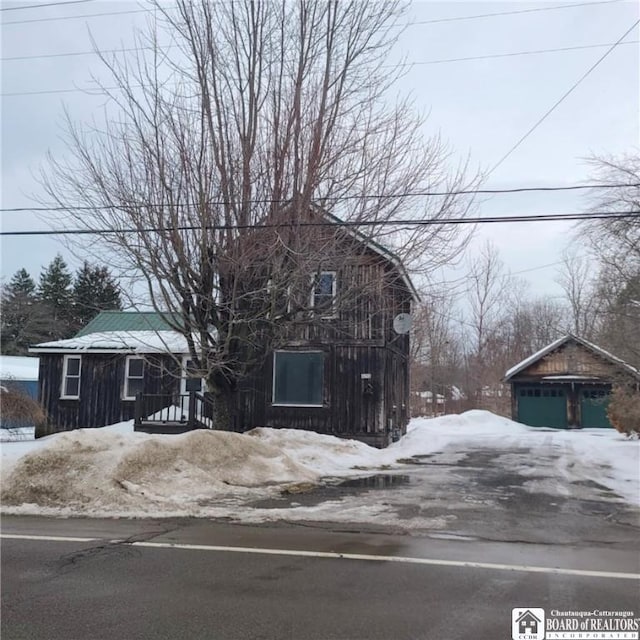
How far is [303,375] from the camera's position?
20.3 metres

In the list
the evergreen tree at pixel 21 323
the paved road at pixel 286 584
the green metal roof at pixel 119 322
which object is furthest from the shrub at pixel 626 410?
the evergreen tree at pixel 21 323

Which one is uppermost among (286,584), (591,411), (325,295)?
(325,295)

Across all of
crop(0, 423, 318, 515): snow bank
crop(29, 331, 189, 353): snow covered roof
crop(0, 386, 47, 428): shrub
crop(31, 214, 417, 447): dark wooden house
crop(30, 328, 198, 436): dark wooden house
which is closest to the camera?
crop(0, 423, 318, 515): snow bank

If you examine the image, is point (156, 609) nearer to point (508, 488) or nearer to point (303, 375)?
point (508, 488)

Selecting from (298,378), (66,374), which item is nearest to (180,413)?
(298,378)

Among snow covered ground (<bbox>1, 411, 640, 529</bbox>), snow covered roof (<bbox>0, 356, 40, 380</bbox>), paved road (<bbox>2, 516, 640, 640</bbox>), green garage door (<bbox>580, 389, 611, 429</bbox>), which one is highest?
snow covered roof (<bbox>0, 356, 40, 380</bbox>)

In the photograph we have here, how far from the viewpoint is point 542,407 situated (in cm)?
3506

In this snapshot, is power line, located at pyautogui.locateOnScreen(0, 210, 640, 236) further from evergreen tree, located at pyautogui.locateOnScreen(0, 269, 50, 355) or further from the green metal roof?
evergreen tree, located at pyautogui.locateOnScreen(0, 269, 50, 355)

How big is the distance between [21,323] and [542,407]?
4652 cm

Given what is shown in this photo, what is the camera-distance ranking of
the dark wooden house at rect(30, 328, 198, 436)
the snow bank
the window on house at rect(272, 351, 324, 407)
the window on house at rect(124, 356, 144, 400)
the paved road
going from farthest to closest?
the window on house at rect(124, 356, 144, 400) → the dark wooden house at rect(30, 328, 198, 436) → the window on house at rect(272, 351, 324, 407) → the snow bank → the paved road

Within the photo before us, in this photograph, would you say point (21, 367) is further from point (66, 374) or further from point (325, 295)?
point (325, 295)

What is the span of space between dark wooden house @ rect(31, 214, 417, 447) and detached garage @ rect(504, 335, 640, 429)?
552 inches

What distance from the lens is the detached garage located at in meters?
33.8

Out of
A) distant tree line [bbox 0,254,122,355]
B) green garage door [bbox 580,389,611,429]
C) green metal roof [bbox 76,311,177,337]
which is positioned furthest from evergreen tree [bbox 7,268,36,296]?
green garage door [bbox 580,389,611,429]
